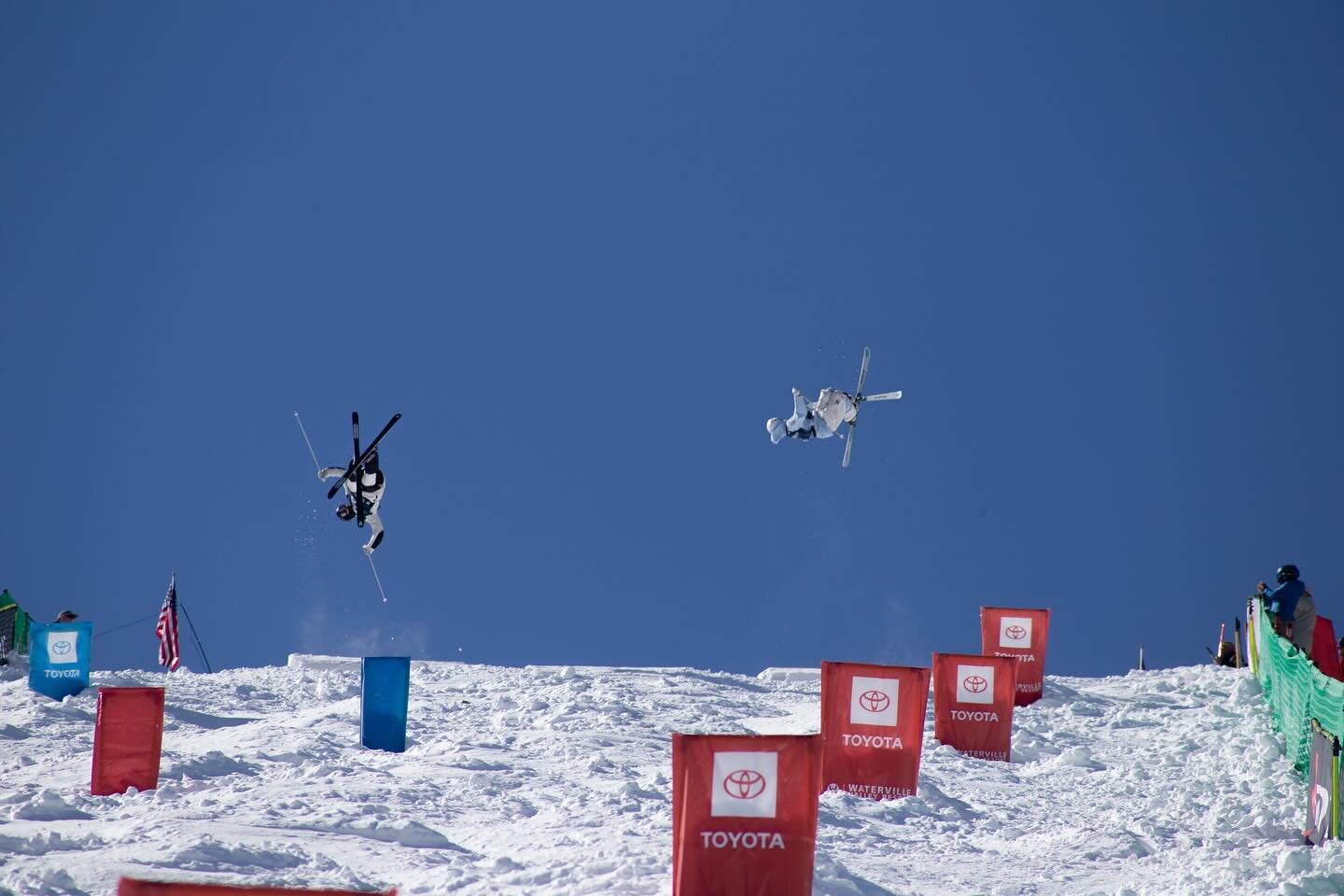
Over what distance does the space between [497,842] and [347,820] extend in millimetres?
1194

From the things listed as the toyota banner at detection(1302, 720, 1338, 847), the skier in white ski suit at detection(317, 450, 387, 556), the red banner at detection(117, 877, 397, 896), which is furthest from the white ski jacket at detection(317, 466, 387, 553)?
the red banner at detection(117, 877, 397, 896)

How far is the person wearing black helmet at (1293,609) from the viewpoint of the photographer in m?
16.2

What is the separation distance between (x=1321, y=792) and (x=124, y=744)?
8.81 m

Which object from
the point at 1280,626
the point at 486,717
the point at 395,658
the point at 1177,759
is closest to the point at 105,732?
the point at 395,658

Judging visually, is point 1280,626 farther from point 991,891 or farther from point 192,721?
point 192,721

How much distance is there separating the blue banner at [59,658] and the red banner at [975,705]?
10.7m

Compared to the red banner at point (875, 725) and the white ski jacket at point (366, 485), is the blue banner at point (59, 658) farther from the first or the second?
the red banner at point (875, 725)

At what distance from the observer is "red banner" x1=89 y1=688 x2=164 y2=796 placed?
11188 millimetres

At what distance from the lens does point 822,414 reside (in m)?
20.9

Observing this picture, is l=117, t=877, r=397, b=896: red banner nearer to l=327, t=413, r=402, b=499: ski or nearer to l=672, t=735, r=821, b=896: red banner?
l=672, t=735, r=821, b=896: red banner

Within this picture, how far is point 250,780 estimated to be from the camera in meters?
12.0

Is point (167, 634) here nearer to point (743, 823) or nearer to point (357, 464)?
point (357, 464)

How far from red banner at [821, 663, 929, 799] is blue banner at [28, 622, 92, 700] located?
426 inches

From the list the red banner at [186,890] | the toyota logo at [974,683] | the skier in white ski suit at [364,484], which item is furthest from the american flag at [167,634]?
the red banner at [186,890]
